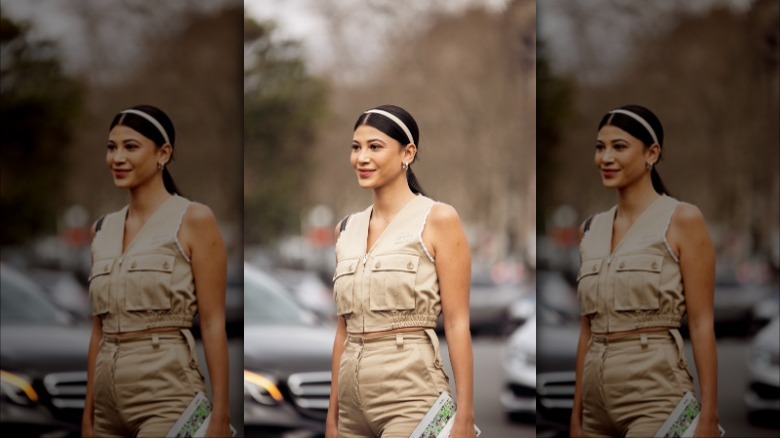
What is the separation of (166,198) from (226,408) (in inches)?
35.1

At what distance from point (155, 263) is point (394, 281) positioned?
3.66 feet

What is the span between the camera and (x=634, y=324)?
3611 millimetres

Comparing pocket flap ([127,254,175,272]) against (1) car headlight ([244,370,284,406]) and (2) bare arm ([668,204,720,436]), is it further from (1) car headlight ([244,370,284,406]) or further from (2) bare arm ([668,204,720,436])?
(2) bare arm ([668,204,720,436])

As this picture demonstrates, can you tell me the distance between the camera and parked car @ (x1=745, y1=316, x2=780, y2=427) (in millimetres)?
4230

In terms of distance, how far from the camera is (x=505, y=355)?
A: 4891 millimetres

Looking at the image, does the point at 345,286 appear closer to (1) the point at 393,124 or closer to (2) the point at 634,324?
(1) the point at 393,124

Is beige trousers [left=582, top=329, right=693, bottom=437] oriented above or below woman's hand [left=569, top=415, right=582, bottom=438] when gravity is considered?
above

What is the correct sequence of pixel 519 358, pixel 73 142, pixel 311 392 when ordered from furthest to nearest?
pixel 519 358, pixel 311 392, pixel 73 142

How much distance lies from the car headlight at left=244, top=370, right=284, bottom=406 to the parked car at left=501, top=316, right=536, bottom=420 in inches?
43.3

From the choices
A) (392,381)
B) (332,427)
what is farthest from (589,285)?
(332,427)

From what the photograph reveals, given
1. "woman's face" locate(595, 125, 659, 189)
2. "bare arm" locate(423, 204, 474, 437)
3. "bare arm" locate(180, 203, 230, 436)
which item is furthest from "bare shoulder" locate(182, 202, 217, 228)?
"woman's face" locate(595, 125, 659, 189)

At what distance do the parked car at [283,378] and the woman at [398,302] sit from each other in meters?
1.14

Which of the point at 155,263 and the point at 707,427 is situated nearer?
the point at 707,427

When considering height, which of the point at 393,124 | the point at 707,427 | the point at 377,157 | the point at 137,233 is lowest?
the point at 707,427
